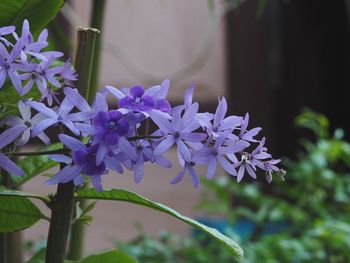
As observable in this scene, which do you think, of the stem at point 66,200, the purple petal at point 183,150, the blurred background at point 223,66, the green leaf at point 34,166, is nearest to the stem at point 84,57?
the stem at point 66,200

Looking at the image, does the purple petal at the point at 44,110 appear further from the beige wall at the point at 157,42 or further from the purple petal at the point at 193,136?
the beige wall at the point at 157,42

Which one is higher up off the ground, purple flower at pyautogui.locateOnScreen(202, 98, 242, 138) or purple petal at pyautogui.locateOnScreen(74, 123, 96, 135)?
purple flower at pyautogui.locateOnScreen(202, 98, 242, 138)

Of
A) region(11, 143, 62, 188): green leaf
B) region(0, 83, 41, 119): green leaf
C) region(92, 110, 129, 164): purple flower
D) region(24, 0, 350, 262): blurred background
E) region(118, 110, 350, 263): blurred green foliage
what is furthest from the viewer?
region(24, 0, 350, 262): blurred background

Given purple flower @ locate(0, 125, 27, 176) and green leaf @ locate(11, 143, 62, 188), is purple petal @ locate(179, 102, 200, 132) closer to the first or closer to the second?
purple flower @ locate(0, 125, 27, 176)

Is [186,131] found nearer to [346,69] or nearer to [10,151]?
[10,151]

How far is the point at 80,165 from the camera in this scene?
414 mm

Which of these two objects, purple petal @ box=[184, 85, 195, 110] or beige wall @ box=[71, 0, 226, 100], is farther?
beige wall @ box=[71, 0, 226, 100]

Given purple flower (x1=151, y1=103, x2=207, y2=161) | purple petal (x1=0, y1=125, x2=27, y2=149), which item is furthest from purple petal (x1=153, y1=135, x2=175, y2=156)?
purple petal (x1=0, y1=125, x2=27, y2=149)

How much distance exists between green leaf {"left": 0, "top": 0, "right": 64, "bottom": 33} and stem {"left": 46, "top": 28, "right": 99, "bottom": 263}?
0.07 meters

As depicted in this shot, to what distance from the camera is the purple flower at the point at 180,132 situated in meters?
0.43

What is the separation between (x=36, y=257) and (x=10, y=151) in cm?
22

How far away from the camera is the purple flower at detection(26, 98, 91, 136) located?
0.42 m

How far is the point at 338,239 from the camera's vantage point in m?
1.17

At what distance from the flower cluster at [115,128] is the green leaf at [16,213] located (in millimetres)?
122
